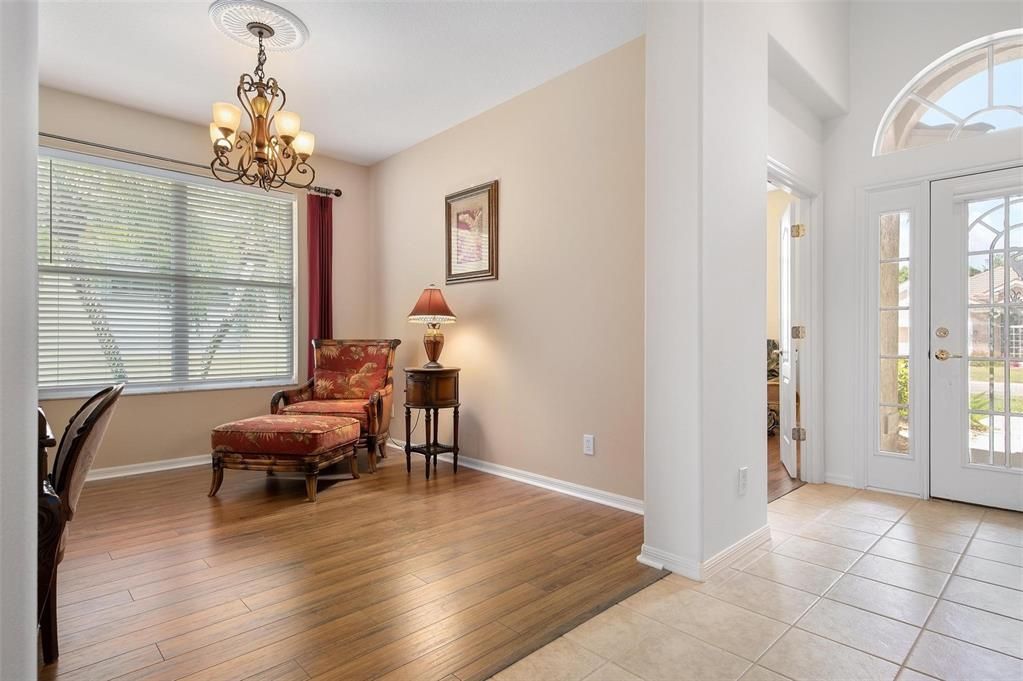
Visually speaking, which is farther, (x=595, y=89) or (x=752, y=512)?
(x=595, y=89)

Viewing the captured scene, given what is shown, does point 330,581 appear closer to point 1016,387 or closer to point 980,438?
point 980,438

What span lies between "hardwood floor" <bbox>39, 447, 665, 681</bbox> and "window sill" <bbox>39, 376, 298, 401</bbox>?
822mm

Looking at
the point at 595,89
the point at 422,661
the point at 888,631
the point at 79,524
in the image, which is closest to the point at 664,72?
the point at 595,89

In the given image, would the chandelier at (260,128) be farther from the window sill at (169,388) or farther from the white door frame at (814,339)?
the white door frame at (814,339)

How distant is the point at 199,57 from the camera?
335cm

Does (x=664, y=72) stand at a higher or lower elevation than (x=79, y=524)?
higher

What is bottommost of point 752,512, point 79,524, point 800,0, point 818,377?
point 79,524

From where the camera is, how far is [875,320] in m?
3.52

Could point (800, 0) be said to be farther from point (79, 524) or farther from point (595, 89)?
point (79, 524)

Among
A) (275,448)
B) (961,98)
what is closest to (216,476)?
(275,448)

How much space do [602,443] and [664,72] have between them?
211 centimetres

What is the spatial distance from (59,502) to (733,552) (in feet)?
8.31

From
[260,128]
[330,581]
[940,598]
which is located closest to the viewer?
[940,598]

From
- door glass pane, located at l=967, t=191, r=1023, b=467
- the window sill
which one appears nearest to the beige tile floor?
door glass pane, located at l=967, t=191, r=1023, b=467
